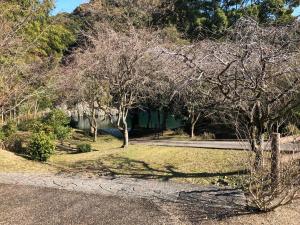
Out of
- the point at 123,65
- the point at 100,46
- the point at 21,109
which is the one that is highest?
the point at 100,46

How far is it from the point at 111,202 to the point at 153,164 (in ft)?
13.9

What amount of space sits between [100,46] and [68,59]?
31.5 ft

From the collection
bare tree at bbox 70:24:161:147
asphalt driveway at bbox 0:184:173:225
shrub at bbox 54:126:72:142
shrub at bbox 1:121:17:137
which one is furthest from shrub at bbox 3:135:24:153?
asphalt driveway at bbox 0:184:173:225

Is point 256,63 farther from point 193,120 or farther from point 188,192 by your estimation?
point 193,120

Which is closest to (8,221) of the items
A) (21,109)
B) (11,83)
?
(11,83)

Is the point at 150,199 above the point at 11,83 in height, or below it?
below

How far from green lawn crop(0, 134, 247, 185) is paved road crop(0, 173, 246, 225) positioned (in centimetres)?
103

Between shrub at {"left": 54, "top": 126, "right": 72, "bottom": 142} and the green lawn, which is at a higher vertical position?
shrub at {"left": 54, "top": 126, "right": 72, "bottom": 142}

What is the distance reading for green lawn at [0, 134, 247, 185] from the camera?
978cm

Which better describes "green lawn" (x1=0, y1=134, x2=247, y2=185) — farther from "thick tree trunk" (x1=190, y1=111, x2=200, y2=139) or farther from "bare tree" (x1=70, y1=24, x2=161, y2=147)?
"thick tree trunk" (x1=190, y1=111, x2=200, y2=139)

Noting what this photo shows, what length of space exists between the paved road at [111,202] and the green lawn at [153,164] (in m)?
1.03

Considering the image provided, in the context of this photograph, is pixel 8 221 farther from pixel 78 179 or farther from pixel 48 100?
pixel 48 100

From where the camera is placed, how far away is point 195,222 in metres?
6.09

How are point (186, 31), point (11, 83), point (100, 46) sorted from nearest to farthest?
1. point (11, 83)
2. point (100, 46)
3. point (186, 31)
